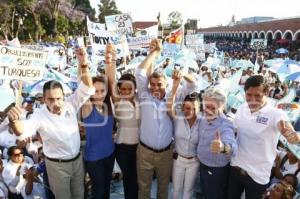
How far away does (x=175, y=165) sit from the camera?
395 cm

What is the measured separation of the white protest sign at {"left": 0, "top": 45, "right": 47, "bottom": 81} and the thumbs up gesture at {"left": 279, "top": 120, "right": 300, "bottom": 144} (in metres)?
2.51

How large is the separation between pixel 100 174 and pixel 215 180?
1157 millimetres

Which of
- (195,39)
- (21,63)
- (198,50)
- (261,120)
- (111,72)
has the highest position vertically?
A: (21,63)

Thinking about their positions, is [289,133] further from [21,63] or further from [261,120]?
[21,63]

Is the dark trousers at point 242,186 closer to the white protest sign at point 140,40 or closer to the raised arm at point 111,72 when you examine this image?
the raised arm at point 111,72

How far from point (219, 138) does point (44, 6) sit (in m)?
39.4

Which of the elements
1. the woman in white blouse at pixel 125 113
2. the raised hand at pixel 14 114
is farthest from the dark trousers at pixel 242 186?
the raised hand at pixel 14 114

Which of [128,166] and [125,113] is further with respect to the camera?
[128,166]

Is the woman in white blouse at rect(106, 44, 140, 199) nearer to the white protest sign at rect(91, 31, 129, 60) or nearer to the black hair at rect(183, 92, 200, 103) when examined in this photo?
the black hair at rect(183, 92, 200, 103)

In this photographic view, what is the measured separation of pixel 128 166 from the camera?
4086 millimetres

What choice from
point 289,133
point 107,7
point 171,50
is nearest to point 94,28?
point 171,50

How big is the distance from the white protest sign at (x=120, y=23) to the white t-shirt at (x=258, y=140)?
458cm

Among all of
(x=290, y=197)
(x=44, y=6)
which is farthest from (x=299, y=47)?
(x=290, y=197)

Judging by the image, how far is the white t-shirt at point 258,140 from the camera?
10.8 feet
